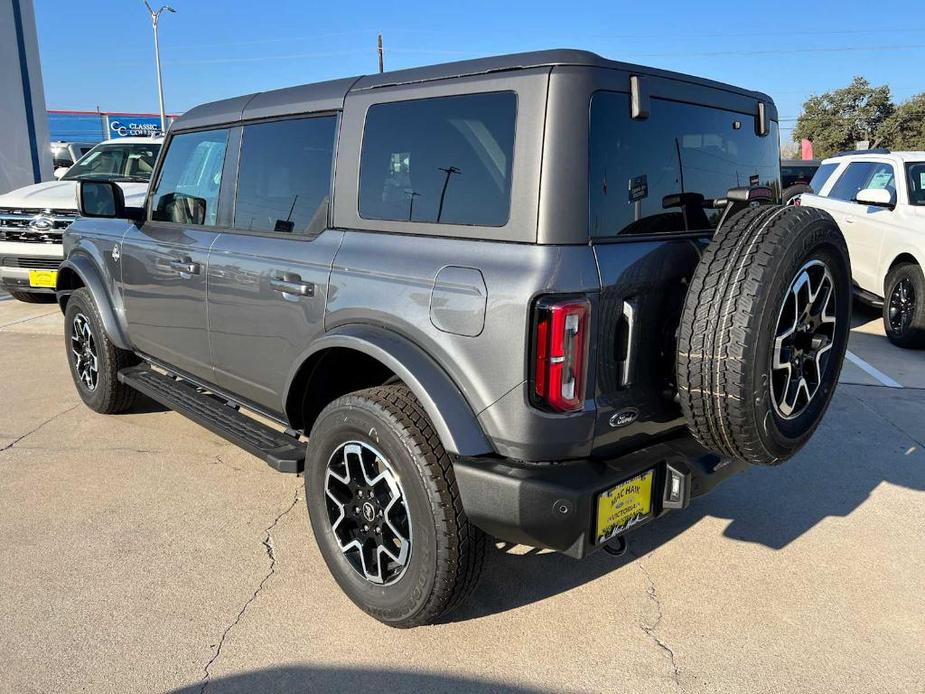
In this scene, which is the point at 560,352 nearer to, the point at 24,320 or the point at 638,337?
the point at 638,337

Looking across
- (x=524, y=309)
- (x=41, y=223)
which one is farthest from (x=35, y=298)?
(x=524, y=309)

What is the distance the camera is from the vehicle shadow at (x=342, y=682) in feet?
7.59

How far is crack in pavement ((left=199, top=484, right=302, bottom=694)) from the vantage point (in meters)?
2.38

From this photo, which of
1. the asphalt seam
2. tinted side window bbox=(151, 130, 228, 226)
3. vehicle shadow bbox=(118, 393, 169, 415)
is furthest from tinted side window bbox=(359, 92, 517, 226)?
the asphalt seam

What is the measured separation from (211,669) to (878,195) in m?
7.24

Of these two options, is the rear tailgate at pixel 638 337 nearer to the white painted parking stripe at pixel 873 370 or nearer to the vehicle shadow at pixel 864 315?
the white painted parking stripe at pixel 873 370

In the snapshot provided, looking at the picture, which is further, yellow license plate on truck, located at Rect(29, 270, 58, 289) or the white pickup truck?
the white pickup truck

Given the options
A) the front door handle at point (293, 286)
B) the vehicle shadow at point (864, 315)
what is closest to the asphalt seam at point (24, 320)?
Result: the front door handle at point (293, 286)

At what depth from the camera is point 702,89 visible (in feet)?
8.79

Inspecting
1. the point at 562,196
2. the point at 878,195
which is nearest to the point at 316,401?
the point at 562,196

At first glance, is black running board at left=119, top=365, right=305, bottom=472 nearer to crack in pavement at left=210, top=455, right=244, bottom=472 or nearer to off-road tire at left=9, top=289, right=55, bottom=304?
crack in pavement at left=210, top=455, right=244, bottom=472

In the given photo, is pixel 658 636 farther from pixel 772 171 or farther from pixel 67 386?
pixel 67 386

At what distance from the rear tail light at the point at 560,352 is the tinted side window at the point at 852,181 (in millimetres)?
7088

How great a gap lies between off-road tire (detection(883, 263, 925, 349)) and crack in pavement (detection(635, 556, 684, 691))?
5033 mm
